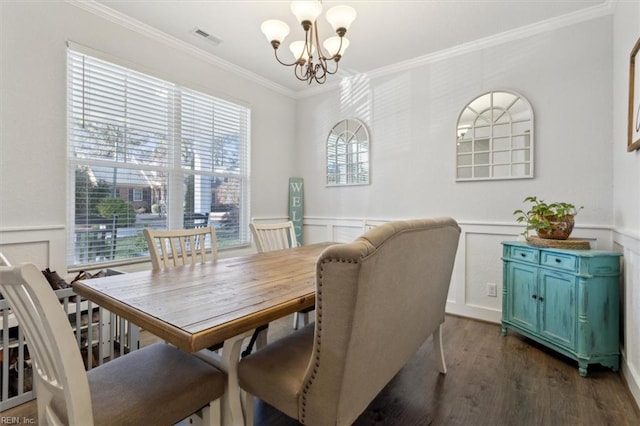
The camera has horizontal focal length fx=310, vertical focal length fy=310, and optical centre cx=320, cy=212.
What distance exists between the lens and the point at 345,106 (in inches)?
152

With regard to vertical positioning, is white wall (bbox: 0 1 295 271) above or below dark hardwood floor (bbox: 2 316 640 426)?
above

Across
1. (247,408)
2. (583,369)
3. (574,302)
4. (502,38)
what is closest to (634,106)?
(574,302)

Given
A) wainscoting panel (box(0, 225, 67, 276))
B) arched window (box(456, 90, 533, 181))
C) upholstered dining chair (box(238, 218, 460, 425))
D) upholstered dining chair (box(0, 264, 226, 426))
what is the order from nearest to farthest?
upholstered dining chair (box(0, 264, 226, 426)) < upholstered dining chair (box(238, 218, 460, 425)) < wainscoting panel (box(0, 225, 67, 276)) < arched window (box(456, 90, 533, 181))

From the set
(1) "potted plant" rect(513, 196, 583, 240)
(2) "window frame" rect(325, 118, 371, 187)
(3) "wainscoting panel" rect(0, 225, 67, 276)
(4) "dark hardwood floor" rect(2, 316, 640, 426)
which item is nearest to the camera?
(4) "dark hardwood floor" rect(2, 316, 640, 426)

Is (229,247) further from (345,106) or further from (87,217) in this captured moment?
(345,106)

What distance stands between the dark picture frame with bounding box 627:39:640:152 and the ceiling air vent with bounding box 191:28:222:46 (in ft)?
10.1

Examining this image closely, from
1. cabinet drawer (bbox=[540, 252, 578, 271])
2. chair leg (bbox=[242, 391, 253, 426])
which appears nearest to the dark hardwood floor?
chair leg (bbox=[242, 391, 253, 426])

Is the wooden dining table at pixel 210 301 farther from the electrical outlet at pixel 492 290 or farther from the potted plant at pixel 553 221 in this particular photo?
the electrical outlet at pixel 492 290

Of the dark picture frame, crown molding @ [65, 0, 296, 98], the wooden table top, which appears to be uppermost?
crown molding @ [65, 0, 296, 98]

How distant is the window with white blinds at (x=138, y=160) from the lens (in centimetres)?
244

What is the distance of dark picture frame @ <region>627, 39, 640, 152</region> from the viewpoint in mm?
1760

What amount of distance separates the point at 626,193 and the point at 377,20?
2.19 meters

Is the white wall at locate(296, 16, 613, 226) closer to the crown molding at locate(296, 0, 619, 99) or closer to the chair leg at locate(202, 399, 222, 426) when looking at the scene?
the crown molding at locate(296, 0, 619, 99)

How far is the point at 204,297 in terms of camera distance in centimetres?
119
